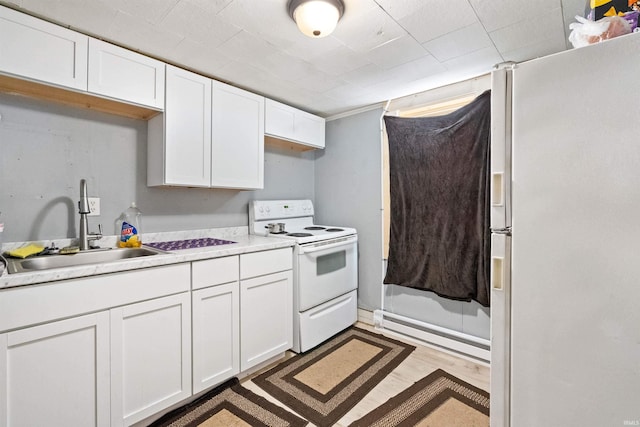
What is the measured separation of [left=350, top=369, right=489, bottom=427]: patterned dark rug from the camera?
158cm

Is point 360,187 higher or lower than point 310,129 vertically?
lower

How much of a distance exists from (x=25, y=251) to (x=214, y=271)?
3.09 feet

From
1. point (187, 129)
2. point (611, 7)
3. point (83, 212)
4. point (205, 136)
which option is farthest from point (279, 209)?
point (611, 7)

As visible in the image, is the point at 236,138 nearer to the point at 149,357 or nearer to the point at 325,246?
the point at 325,246

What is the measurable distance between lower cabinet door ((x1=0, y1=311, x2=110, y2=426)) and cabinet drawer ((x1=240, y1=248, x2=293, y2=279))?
783 millimetres

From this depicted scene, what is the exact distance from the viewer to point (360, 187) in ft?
9.66

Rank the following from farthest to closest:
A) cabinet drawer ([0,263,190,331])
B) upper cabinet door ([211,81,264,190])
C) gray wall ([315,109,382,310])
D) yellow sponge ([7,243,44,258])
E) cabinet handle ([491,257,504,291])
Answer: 1. gray wall ([315,109,382,310])
2. upper cabinet door ([211,81,264,190])
3. yellow sponge ([7,243,44,258])
4. cabinet drawer ([0,263,190,331])
5. cabinet handle ([491,257,504,291])

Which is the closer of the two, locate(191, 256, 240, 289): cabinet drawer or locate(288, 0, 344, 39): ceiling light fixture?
locate(288, 0, 344, 39): ceiling light fixture

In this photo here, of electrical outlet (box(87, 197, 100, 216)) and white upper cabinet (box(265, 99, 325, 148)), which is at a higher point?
white upper cabinet (box(265, 99, 325, 148))

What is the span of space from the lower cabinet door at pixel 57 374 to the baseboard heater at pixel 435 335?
2.15 m

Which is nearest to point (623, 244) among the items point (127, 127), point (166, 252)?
point (166, 252)

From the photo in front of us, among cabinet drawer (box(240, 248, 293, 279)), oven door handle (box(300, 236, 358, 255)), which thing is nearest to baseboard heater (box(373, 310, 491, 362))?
oven door handle (box(300, 236, 358, 255))

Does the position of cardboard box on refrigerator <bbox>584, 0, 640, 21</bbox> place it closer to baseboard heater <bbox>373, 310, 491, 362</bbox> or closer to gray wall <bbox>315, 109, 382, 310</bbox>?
gray wall <bbox>315, 109, 382, 310</bbox>

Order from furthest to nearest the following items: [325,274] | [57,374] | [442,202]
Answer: [325,274] → [442,202] → [57,374]
